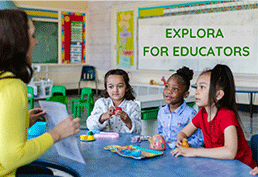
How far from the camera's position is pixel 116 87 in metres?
2.47

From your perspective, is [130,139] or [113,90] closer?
[130,139]

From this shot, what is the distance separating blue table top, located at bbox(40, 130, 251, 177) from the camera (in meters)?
→ 1.31

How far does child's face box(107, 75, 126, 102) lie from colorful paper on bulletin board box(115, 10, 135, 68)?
630cm

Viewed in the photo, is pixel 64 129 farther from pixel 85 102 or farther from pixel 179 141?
pixel 85 102

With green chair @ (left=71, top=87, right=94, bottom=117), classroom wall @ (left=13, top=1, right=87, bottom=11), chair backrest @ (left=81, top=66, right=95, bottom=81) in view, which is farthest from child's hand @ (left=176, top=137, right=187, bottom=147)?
chair backrest @ (left=81, top=66, right=95, bottom=81)

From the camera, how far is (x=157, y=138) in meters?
1.66

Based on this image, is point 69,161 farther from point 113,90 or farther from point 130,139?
point 113,90

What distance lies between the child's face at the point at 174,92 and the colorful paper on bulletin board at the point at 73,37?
7640mm

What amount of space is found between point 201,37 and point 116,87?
519 cm

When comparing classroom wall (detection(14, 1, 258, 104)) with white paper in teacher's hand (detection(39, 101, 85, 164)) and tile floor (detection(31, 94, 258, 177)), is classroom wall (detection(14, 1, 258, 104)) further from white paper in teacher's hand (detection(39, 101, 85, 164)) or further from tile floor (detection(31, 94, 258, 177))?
white paper in teacher's hand (detection(39, 101, 85, 164))

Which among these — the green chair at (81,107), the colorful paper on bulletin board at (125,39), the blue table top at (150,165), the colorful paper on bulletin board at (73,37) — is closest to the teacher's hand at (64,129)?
the blue table top at (150,165)

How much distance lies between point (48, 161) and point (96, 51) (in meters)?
8.60

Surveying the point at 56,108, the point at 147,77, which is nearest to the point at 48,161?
the point at 56,108

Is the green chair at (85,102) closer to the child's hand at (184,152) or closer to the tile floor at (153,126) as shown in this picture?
the tile floor at (153,126)
